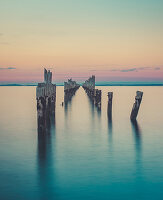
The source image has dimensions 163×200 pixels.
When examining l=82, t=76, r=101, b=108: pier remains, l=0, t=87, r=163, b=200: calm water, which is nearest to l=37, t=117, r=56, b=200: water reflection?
l=0, t=87, r=163, b=200: calm water

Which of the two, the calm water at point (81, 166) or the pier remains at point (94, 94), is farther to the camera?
the pier remains at point (94, 94)

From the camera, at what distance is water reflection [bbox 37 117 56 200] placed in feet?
18.0

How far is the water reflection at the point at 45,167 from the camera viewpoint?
549 cm

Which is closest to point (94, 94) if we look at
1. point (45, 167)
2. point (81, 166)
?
point (81, 166)

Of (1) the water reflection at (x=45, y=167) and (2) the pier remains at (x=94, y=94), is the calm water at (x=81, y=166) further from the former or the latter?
(2) the pier remains at (x=94, y=94)

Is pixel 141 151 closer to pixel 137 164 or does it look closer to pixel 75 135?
pixel 137 164

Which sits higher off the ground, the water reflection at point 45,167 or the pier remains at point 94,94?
the pier remains at point 94,94

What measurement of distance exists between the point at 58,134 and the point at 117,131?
8.35ft

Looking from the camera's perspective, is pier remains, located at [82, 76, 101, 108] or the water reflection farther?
pier remains, located at [82, 76, 101, 108]

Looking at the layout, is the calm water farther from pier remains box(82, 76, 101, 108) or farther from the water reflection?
pier remains box(82, 76, 101, 108)

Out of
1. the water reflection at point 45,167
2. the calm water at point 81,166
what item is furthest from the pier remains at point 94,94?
the water reflection at point 45,167

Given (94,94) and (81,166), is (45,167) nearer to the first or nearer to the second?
(81,166)

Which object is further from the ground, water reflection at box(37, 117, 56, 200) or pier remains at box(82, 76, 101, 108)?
pier remains at box(82, 76, 101, 108)

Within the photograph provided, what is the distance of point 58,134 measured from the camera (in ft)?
39.5
